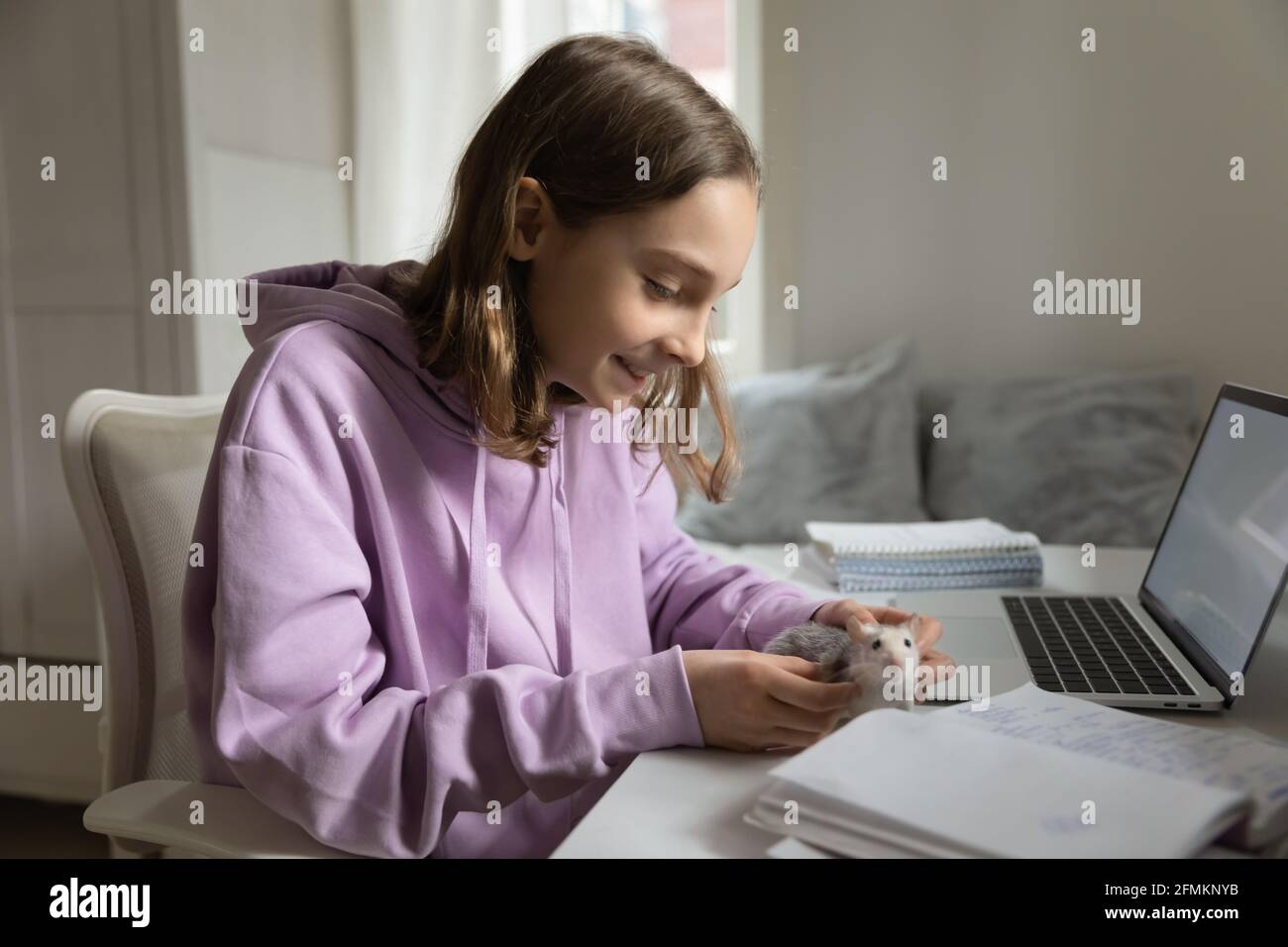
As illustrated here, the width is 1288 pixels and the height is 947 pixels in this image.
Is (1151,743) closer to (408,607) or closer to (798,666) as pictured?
(798,666)

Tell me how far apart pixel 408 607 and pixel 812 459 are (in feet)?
4.41

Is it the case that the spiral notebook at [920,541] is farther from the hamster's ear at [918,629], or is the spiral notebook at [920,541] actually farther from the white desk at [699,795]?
the hamster's ear at [918,629]

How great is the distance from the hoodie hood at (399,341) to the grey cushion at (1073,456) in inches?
54.7

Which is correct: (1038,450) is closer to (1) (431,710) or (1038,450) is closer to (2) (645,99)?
(2) (645,99)

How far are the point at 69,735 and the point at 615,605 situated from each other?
5.33 feet

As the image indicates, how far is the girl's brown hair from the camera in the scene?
2.83 feet

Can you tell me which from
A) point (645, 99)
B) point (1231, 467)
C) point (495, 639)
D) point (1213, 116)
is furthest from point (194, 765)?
point (1213, 116)

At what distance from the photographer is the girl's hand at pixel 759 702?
75 cm

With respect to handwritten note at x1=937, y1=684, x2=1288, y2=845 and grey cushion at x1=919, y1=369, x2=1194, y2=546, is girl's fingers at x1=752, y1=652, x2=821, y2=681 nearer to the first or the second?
handwritten note at x1=937, y1=684, x2=1288, y2=845

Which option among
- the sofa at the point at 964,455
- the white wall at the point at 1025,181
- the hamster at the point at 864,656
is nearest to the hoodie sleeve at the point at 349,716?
the hamster at the point at 864,656

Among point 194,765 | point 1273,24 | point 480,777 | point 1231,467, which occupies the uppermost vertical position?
point 1273,24

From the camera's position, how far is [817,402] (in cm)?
212

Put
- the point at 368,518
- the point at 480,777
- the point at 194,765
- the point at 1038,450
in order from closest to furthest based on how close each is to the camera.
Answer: the point at 480,777 → the point at 368,518 → the point at 194,765 → the point at 1038,450

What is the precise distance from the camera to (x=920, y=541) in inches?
57.0
